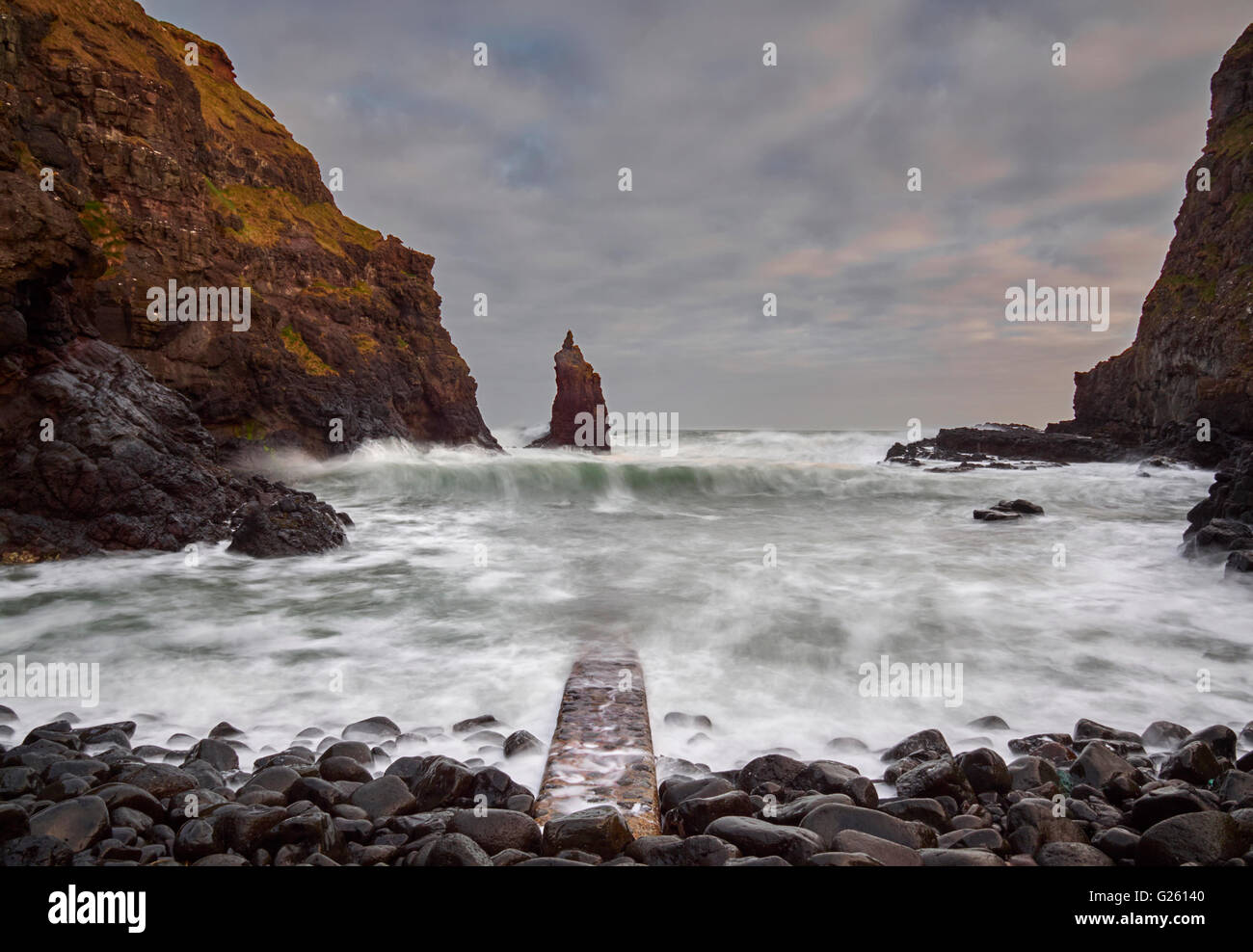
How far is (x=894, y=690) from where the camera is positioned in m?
5.60

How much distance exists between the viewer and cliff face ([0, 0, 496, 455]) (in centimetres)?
1149

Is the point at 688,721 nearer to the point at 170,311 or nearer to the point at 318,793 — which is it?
the point at 318,793

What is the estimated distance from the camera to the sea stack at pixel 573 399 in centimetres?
5650

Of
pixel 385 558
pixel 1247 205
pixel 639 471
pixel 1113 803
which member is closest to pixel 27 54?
pixel 385 558

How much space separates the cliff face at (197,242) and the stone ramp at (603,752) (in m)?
10.4

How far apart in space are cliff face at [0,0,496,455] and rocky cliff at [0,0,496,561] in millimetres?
66

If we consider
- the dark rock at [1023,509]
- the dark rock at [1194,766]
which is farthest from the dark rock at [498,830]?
the dark rock at [1023,509]

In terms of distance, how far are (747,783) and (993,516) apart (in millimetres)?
15261

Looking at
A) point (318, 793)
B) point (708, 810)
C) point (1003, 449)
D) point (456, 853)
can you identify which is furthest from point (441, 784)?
point (1003, 449)

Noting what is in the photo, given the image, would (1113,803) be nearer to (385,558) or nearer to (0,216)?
(385,558)

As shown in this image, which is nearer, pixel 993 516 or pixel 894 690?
pixel 894 690

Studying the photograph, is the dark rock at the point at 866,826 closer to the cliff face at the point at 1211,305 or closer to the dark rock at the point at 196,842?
the dark rock at the point at 196,842

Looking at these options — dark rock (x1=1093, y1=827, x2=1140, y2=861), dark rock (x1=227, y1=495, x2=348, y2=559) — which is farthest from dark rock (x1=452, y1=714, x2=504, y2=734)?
dark rock (x1=227, y1=495, x2=348, y2=559)

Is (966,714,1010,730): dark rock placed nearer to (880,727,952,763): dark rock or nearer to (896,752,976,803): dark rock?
(880,727,952,763): dark rock
